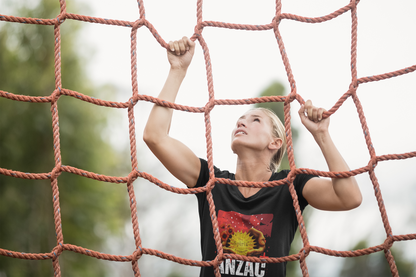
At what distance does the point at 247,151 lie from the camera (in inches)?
42.4

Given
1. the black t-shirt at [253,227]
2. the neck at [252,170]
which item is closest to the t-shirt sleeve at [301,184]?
the black t-shirt at [253,227]

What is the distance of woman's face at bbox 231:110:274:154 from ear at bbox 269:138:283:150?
0.04 ft

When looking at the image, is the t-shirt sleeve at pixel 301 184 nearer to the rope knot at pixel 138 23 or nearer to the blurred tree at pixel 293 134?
the rope knot at pixel 138 23

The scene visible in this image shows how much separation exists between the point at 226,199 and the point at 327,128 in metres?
0.34

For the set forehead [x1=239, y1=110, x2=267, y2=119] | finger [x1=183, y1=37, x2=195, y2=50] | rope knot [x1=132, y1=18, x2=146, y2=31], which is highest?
rope knot [x1=132, y1=18, x2=146, y2=31]

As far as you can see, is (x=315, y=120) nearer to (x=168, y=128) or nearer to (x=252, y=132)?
(x=252, y=132)

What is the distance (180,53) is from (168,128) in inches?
8.4

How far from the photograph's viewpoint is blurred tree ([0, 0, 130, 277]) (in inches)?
155

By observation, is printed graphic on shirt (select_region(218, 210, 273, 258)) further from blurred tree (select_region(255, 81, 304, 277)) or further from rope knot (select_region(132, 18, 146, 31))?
blurred tree (select_region(255, 81, 304, 277))

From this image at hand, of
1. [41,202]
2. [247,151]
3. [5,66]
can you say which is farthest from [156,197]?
[247,151]

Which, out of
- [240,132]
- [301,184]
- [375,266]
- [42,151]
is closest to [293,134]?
[375,266]

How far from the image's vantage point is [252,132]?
1.09 metres

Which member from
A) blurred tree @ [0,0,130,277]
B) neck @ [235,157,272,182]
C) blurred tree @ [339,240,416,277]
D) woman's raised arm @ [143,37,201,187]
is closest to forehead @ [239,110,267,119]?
neck @ [235,157,272,182]

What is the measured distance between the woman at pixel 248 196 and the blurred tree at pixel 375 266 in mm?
5774
